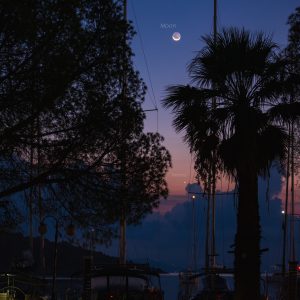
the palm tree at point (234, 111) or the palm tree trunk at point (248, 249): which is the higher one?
the palm tree at point (234, 111)

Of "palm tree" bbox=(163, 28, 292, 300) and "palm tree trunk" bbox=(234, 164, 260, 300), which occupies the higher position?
"palm tree" bbox=(163, 28, 292, 300)

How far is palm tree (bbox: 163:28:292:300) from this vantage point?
66.4ft

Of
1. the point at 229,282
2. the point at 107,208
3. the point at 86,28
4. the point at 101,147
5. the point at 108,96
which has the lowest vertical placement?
the point at 229,282

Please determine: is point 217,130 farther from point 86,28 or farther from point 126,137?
point 86,28

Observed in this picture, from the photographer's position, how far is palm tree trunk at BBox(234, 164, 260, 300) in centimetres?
1936

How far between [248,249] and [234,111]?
3799mm

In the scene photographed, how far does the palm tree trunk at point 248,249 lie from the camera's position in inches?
762

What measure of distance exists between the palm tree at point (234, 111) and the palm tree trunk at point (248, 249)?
0.28m

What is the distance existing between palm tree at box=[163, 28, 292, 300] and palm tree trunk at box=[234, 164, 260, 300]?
0.28 meters

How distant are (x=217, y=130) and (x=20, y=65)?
223 inches

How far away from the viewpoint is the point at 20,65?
20.2m

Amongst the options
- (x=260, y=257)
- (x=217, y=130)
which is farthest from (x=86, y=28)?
(x=260, y=257)

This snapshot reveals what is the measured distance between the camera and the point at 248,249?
763 inches

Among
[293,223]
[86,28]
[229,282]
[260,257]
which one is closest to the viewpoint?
[260,257]
